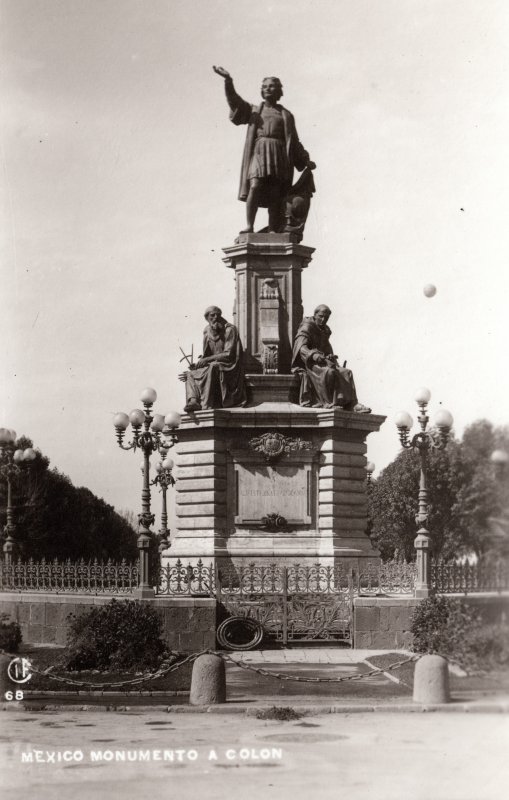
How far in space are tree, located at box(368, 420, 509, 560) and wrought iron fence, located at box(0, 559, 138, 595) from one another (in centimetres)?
729

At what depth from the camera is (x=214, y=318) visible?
32.2 m

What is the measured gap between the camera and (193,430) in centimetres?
3134

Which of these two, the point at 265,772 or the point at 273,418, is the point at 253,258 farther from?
the point at 265,772

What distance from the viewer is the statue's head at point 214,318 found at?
32188mm

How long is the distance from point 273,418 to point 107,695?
11341 mm

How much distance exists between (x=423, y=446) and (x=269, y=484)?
3651 millimetres

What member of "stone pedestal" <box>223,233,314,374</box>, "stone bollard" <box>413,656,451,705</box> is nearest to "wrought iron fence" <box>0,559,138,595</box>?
"stone pedestal" <box>223,233,314,374</box>

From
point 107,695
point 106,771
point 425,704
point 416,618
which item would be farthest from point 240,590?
point 106,771

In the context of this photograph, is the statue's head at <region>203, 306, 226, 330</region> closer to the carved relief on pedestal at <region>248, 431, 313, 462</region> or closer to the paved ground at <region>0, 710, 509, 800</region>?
the carved relief on pedestal at <region>248, 431, 313, 462</region>

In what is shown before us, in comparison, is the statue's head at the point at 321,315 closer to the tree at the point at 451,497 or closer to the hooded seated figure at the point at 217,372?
the hooded seated figure at the point at 217,372

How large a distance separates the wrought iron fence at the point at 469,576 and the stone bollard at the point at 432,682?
4.01 ft

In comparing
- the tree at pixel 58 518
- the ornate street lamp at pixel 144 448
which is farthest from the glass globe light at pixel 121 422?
the tree at pixel 58 518

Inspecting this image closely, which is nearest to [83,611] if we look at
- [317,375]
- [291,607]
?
[291,607]

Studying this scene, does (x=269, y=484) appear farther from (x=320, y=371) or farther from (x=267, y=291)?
(x=267, y=291)
